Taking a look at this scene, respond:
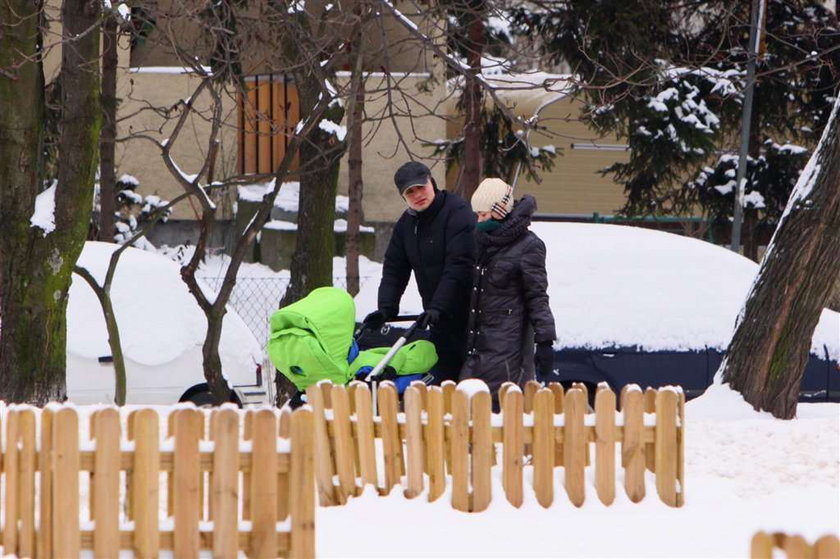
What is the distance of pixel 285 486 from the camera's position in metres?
4.73

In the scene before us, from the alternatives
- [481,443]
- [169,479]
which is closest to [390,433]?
[481,443]

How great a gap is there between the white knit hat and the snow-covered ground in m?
1.54

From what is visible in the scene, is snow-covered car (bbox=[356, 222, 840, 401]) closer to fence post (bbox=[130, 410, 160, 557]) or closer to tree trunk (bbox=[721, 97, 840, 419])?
tree trunk (bbox=[721, 97, 840, 419])

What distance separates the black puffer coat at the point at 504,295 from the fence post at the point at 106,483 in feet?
7.84

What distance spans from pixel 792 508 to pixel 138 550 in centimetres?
300

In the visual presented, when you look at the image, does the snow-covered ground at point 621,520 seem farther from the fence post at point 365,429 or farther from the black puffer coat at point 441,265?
the black puffer coat at point 441,265

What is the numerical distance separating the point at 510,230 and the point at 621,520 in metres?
1.73

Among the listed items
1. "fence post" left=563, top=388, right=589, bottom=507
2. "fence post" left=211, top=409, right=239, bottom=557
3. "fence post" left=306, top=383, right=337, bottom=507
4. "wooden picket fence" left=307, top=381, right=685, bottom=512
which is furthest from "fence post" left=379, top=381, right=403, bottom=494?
"fence post" left=211, top=409, right=239, bottom=557

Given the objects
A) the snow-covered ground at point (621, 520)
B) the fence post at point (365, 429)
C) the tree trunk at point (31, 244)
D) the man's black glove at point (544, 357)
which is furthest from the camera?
the tree trunk at point (31, 244)

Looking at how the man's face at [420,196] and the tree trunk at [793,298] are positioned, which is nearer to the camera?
the man's face at [420,196]

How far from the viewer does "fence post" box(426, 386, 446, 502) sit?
18.3 ft

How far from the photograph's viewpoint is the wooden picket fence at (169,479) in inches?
183

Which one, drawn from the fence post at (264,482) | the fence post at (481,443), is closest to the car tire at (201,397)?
the fence post at (481,443)

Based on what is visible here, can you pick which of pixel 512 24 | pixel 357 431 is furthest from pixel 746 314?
pixel 512 24
